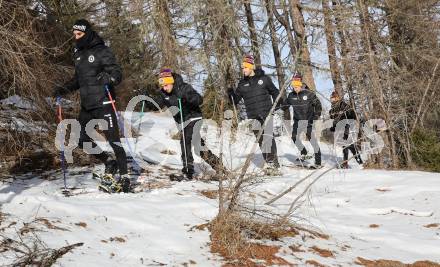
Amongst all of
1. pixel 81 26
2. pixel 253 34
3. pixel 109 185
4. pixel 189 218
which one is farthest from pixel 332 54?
pixel 253 34

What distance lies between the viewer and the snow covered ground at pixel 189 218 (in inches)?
175

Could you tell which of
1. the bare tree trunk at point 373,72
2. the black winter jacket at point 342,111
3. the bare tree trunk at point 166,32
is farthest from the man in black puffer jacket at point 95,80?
the bare tree trunk at point 166,32

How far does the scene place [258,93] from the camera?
31.3 ft

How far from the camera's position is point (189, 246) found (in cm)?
466

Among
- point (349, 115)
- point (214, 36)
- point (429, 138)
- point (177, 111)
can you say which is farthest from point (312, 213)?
point (214, 36)

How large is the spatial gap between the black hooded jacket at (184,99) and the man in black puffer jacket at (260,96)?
155cm

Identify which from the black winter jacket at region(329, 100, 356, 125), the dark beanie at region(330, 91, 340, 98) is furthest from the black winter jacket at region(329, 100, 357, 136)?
the dark beanie at region(330, 91, 340, 98)

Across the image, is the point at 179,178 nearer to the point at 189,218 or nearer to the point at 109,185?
the point at 109,185

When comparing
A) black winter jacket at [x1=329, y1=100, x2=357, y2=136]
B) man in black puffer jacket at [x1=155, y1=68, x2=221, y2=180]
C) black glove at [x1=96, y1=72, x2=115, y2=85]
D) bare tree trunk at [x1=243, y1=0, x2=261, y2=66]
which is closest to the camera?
black glove at [x1=96, y1=72, x2=115, y2=85]

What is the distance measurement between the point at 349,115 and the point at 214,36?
5.72m

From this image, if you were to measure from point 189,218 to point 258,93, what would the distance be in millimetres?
4519

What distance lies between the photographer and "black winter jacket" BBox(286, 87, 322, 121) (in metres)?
11.2

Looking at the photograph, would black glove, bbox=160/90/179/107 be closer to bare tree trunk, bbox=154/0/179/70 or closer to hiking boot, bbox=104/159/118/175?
hiking boot, bbox=104/159/118/175

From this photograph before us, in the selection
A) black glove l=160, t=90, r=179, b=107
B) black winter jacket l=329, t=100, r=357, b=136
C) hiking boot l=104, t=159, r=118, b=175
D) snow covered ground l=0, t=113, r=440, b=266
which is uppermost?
black glove l=160, t=90, r=179, b=107
